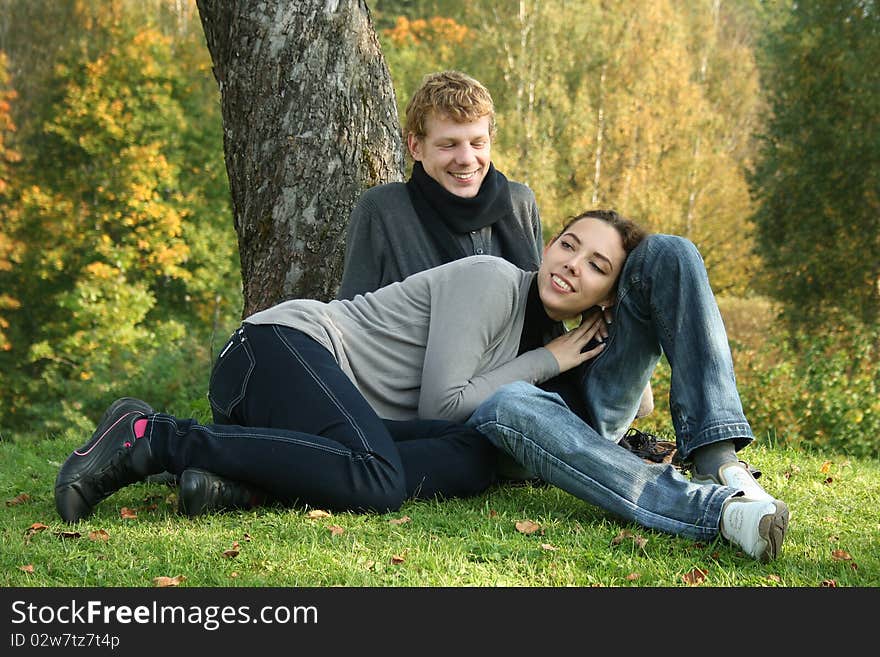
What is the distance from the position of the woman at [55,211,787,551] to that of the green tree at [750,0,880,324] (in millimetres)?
14489

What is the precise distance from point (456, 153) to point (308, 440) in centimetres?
170

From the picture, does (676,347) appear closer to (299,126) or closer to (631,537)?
(631,537)

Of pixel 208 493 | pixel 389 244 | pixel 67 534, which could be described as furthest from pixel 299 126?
pixel 67 534

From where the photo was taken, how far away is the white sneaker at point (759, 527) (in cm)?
313

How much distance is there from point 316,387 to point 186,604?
1.13m

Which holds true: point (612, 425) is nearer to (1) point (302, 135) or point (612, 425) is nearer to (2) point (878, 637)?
(2) point (878, 637)

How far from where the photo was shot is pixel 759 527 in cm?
312

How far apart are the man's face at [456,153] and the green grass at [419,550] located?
60.2 inches

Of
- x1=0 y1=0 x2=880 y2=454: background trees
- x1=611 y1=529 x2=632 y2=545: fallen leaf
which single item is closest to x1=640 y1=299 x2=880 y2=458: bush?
x1=0 y1=0 x2=880 y2=454: background trees

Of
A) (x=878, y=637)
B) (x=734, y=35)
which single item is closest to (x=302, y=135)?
(x=878, y=637)

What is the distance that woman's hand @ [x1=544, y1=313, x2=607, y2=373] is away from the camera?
3.97m

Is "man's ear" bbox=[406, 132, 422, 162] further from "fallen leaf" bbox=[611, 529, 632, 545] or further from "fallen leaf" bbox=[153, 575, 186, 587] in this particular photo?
"fallen leaf" bbox=[153, 575, 186, 587]

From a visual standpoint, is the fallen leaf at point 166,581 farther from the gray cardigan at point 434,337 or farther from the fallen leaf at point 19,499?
the fallen leaf at point 19,499

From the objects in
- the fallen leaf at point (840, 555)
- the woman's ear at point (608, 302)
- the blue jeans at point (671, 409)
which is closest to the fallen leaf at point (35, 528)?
the blue jeans at point (671, 409)
